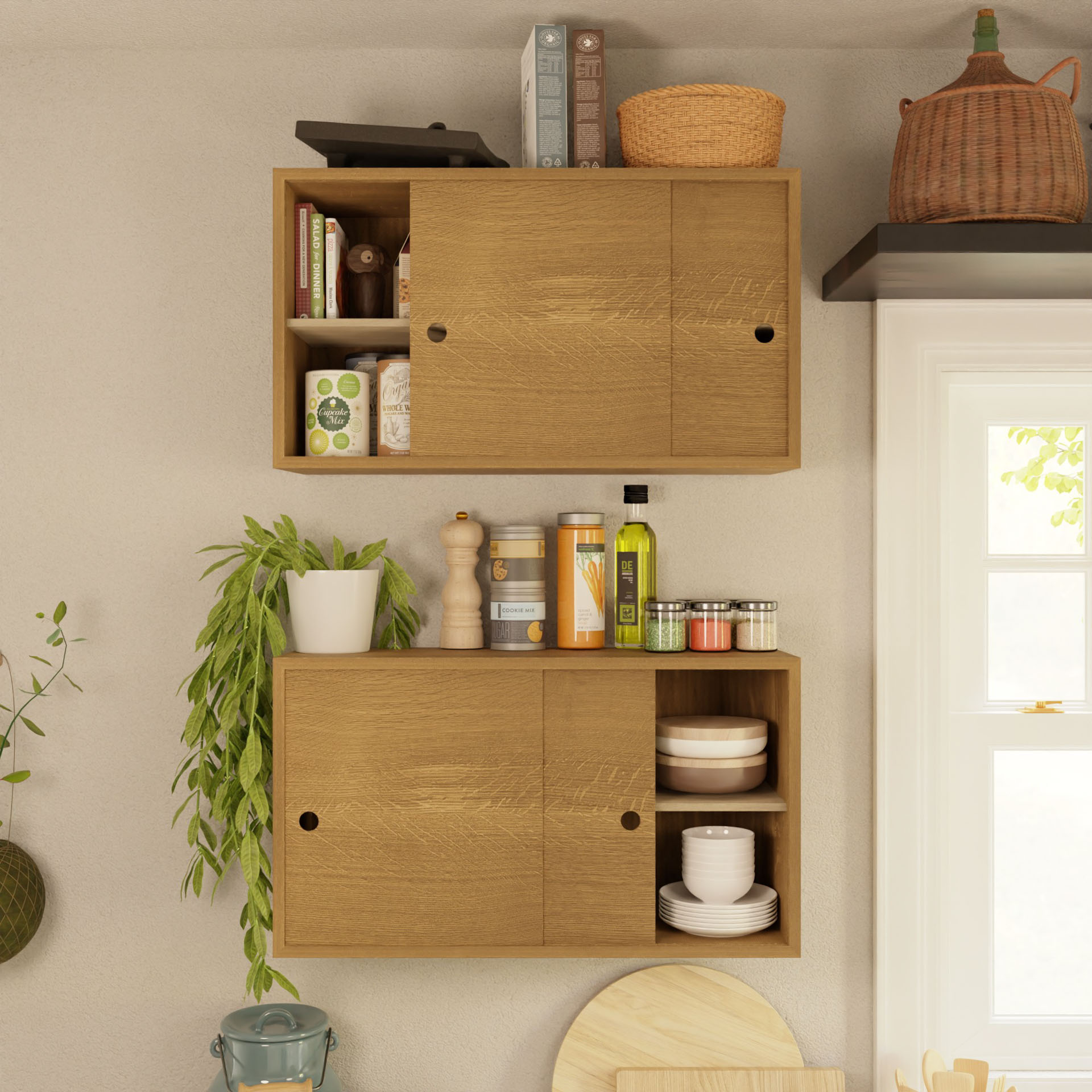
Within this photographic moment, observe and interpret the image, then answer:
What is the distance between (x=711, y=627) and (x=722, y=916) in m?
0.48

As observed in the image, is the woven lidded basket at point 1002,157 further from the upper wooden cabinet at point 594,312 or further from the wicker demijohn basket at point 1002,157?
the upper wooden cabinet at point 594,312

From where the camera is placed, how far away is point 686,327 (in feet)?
5.16

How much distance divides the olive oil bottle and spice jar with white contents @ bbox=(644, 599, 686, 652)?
72 millimetres

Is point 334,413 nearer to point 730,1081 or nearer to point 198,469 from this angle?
point 198,469

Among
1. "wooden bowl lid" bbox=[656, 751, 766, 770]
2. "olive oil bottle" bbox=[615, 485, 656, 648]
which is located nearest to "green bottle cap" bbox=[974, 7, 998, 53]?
"olive oil bottle" bbox=[615, 485, 656, 648]

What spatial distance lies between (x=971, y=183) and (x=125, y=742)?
5.94 feet

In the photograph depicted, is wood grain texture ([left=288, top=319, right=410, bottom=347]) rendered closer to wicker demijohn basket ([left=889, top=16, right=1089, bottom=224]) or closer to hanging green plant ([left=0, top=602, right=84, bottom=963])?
hanging green plant ([left=0, top=602, right=84, bottom=963])

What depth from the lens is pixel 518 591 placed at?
166 centimetres

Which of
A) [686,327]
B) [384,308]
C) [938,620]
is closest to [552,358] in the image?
[686,327]

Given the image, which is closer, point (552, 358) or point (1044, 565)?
point (552, 358)

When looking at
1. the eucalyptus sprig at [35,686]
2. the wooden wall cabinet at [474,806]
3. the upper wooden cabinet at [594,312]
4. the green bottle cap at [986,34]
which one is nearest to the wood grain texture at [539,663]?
the wooden wall cabinet at [474,806]

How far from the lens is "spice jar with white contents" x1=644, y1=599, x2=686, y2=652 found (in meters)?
1.60

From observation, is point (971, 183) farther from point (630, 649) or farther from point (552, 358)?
point (630, 649)

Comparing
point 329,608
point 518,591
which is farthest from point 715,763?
point 329,608
